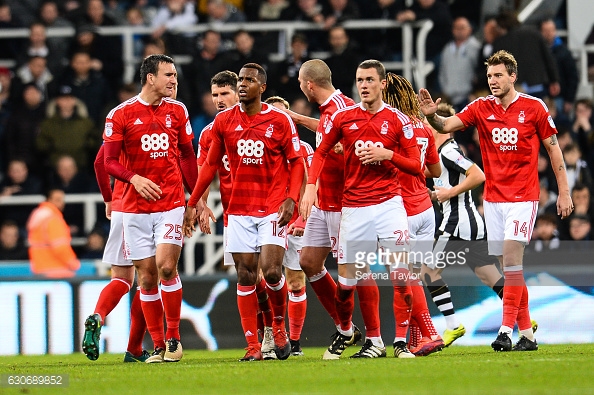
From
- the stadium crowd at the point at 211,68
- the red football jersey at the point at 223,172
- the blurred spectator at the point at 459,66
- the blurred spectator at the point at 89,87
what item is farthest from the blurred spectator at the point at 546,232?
the blurred spectator at the point at 89,87

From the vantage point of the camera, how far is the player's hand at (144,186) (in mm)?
9477

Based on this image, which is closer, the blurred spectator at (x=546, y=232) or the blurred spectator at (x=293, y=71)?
the blurred spectator at (x=546, y=232)

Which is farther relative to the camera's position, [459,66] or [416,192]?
[459,66]

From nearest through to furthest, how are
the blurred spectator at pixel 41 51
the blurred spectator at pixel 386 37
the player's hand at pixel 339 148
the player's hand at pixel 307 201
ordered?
the player's hand at pixel 307 201, the player's hand at pixel 339 148, the blurred spectator at pixel 41 51, the blurred spectator at pixel 386 37

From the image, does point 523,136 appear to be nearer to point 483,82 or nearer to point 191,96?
point 483,82

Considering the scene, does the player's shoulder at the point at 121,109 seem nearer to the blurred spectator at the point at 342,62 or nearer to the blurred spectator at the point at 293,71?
the blurred spectator at the point at 293,71

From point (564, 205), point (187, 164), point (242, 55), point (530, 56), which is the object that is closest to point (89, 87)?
point (242, 55)

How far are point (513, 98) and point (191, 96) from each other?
683 cm

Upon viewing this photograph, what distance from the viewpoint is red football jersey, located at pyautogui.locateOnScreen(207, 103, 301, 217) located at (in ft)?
31.6

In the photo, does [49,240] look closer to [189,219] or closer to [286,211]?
[189,219]

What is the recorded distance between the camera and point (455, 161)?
11.0 m

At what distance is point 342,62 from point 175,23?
9.71ft

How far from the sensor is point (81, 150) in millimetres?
15758

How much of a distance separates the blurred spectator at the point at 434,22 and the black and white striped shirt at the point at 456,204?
18.2ft
